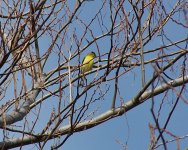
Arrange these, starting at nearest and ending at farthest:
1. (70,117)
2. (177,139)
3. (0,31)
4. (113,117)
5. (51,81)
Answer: (177,139), (0,31), (70,117), (113,117), (51,81)

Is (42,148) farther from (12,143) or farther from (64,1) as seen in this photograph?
(64,1)

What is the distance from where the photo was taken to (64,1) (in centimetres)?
Answer: 365

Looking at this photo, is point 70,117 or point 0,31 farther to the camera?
point 70,117

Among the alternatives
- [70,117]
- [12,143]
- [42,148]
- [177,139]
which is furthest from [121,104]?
[177,139]

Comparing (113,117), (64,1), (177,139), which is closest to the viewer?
(177,139)

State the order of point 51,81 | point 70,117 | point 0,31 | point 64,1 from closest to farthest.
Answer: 1. point 0,31
2. point 70,117
3. point 64,1
4. point 51,81

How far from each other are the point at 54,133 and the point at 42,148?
16.1 inches

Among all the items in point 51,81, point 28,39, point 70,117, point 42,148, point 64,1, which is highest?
point 64,1

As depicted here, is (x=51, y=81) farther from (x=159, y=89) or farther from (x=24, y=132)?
(x=159, y=89)

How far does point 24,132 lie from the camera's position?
117 inches

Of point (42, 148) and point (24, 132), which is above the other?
point (24, 132)

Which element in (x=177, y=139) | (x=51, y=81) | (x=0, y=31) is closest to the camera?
(x=177, y=139)

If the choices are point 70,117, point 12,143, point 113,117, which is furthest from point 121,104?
point 12,143

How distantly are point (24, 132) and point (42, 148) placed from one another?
423 mm
